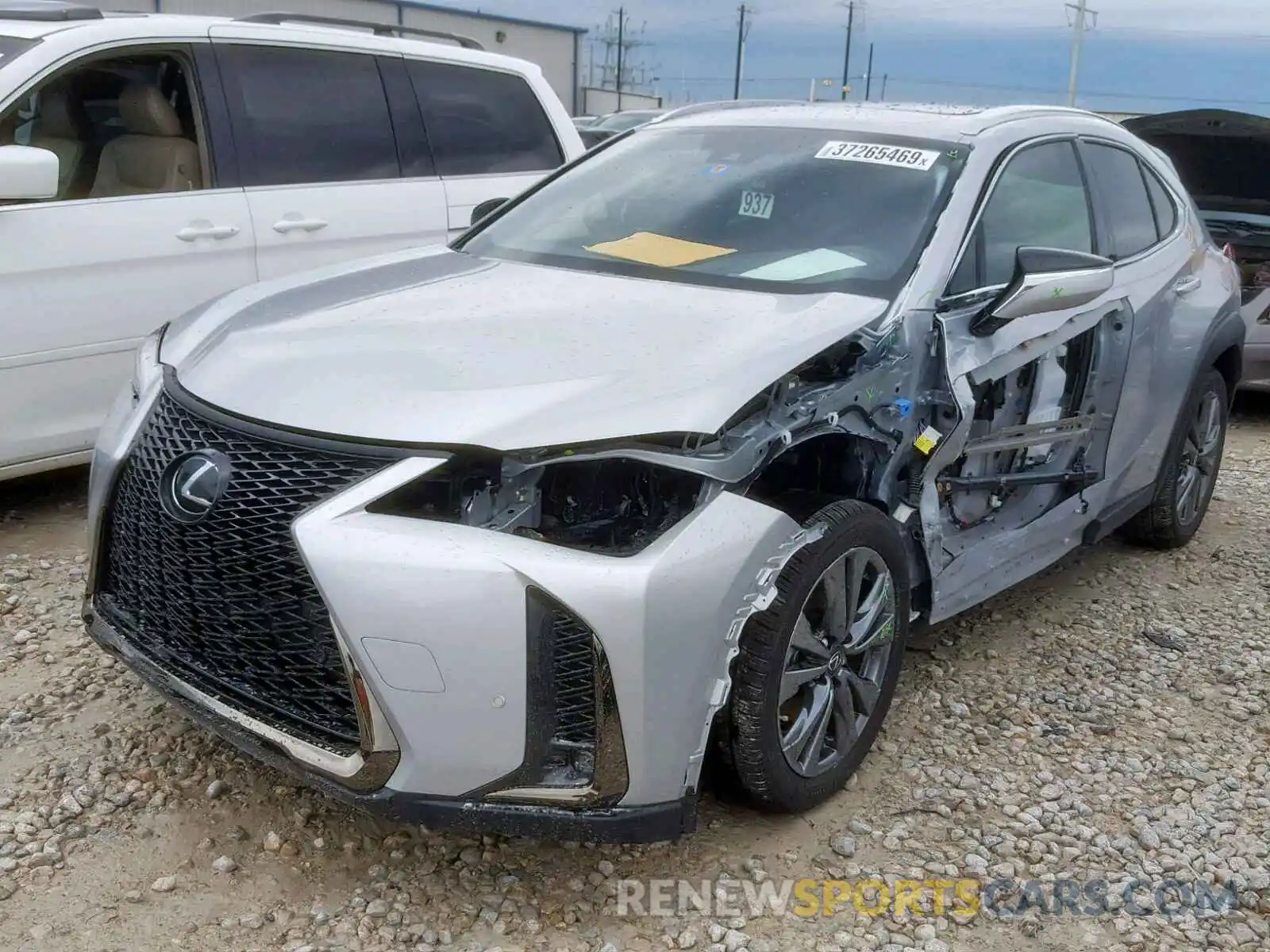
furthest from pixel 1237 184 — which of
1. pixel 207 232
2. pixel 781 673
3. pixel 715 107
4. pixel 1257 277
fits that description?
pixel 781 673

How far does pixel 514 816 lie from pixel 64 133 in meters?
3.62

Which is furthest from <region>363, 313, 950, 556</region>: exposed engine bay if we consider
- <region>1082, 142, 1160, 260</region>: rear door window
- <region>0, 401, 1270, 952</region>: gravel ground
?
<region>1082, 142, 1160, 260</region>: rear door window

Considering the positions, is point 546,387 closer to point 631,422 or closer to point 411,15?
point 631,422

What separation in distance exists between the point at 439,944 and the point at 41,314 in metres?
2.90

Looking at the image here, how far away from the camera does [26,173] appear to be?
4.00 m

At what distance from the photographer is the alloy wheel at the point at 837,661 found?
2.79m

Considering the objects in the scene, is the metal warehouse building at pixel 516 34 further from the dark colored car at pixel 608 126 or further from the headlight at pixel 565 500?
the headlight at pixel 565 500

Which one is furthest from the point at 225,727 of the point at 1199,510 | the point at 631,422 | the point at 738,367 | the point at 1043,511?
the point at 1199,510

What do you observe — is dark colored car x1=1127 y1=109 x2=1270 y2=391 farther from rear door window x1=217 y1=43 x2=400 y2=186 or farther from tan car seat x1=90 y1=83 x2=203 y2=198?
tan car seat x1=90 y1=83 x2=203 y2=198

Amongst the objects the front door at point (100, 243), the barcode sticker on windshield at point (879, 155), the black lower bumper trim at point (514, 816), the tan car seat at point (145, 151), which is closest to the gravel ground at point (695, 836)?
the black lower bumper trim at point (514, 816)

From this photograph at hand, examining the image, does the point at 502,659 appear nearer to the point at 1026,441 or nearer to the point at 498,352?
the point at 498,352

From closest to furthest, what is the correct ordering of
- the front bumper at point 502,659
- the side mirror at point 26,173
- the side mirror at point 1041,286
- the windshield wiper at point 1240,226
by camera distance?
the front bumper at point 502,659, the side mirror at point 1041,286, the side mirror at point 26,173, the windshield wiper at point 1240,226

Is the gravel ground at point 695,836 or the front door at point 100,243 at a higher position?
the front door at point 100,243
